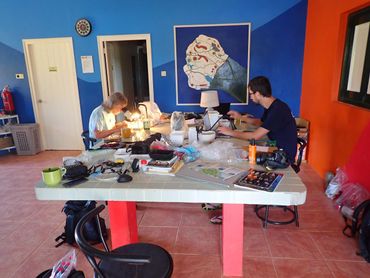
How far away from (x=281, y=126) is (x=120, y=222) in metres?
1.51

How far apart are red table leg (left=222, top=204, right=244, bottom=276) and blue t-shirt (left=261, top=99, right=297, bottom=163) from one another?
3.07 ft

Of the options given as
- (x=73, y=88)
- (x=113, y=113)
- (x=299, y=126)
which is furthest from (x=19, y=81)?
(x=299, y=126)

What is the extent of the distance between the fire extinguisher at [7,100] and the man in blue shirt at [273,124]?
4195 millimetres

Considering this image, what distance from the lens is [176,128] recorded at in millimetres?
2596

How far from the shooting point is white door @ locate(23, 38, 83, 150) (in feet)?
14.9

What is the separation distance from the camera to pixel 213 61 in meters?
4.34

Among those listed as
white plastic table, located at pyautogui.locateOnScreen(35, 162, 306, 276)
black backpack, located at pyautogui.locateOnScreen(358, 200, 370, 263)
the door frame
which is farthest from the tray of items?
the door frame

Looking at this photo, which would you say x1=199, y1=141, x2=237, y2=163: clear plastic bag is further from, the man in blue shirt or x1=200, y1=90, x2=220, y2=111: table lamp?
x1=200, y1=90, x2=220, y2=111: table lamp

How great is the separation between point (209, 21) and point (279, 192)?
3.54 metres

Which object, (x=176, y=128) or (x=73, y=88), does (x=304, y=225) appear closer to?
(x=176, y=128)

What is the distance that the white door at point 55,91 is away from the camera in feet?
14.9

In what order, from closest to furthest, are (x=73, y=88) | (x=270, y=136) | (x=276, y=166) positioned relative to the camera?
(x=276, y=166)
(x=270, y=136)
(x=73, y=88)

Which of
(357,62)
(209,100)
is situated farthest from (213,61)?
(357,62)

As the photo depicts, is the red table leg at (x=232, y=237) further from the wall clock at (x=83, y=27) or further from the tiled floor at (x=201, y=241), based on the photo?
the wall clock at (x=83, y=27)
